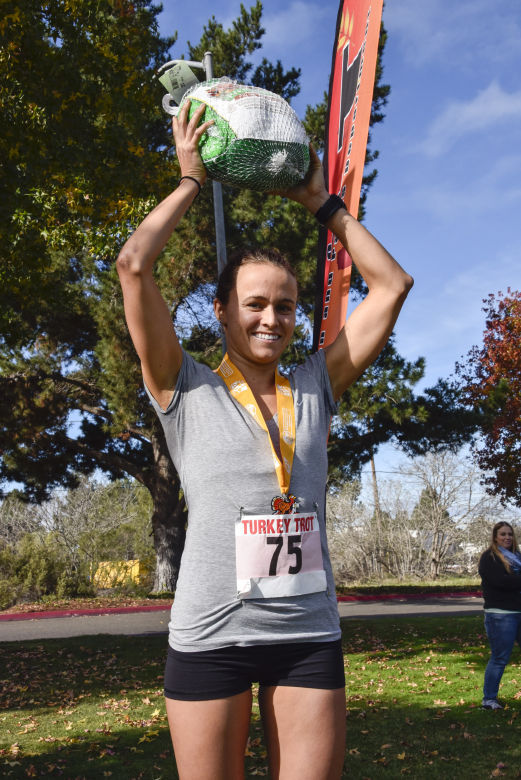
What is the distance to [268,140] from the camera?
199cm

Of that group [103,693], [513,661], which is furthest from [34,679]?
[513,661]

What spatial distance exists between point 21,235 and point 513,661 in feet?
27.9

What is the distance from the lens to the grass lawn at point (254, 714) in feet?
16.5

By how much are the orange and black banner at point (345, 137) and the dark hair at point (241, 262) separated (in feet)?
8.57

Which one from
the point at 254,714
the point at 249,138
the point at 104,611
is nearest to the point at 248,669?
the point at 249,138

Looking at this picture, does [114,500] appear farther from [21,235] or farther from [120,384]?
[21,235]

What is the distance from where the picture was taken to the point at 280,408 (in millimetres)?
1799

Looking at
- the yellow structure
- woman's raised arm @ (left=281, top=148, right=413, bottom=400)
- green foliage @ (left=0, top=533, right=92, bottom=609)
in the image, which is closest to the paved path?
green foliage @ (left=0, top=533, right=92, bottom=609)

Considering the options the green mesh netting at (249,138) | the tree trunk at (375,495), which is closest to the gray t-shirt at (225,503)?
the green mesh netting at (249,138)

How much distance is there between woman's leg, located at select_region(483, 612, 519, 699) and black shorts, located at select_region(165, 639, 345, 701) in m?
5.48

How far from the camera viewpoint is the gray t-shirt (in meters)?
1.58

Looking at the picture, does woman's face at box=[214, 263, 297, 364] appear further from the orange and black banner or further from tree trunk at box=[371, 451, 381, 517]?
tree trunk at box=[371, 451, 381, 517]

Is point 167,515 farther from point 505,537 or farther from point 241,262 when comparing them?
point 241,262

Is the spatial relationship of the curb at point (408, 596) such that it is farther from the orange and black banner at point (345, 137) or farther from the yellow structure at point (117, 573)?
the orange and black banner at point (345, 137)
